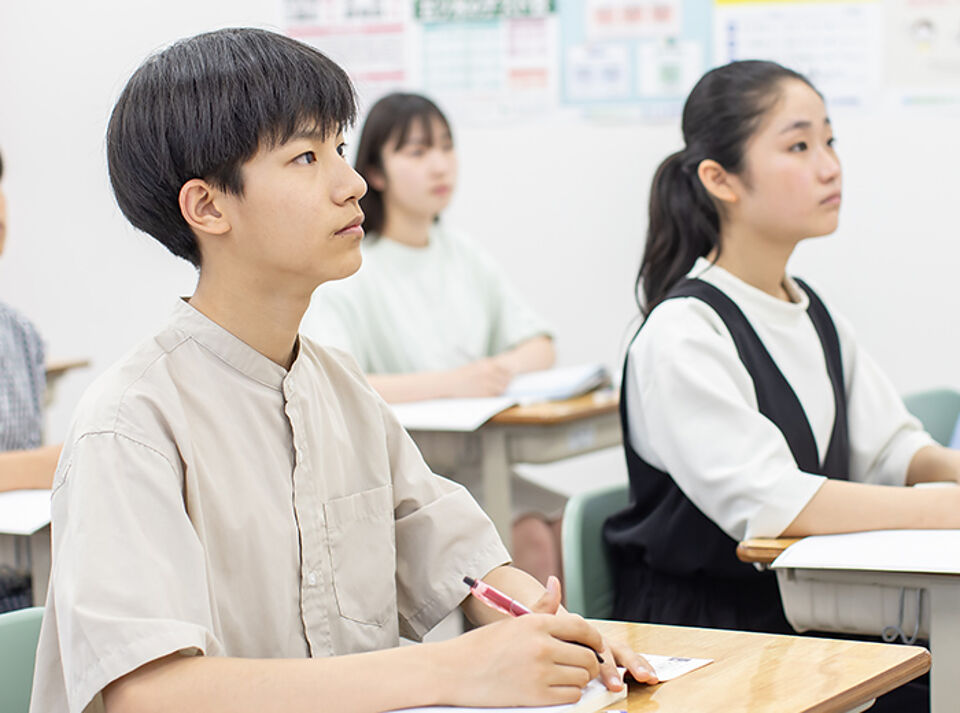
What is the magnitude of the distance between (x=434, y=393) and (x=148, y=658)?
6.33 ft

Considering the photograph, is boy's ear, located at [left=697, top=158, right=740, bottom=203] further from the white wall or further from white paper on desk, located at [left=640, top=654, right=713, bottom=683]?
the white wall

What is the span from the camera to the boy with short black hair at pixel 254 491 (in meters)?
0.97

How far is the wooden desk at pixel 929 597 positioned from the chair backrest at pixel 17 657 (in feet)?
2.83

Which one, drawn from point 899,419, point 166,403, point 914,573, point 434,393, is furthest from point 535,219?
point 166,403

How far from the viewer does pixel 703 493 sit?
69.5 inches

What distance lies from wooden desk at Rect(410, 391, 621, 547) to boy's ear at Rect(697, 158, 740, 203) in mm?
730

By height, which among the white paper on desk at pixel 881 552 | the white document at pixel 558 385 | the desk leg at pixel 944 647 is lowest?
the white document at pixel 558 385

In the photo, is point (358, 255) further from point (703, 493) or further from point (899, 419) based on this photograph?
point (899, 419)

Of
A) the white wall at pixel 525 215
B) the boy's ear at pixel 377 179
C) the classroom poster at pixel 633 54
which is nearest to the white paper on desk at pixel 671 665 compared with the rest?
the boy's ear at pixel 377 179

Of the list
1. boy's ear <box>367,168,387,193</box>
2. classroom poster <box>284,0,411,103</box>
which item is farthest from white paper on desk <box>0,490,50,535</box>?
classroom poster <box>284,0,411,103</box>

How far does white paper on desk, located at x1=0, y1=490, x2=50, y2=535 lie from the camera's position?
170 centimetres

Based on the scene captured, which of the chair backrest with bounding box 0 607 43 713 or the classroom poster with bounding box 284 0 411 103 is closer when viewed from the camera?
the chair backrest with bounding box 0 607 43 713

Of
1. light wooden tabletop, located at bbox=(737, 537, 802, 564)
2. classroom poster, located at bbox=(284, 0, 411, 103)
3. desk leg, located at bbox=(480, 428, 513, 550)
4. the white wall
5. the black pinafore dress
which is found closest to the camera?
light wooden tabletop, located at bbox=(737, 537, 802, 564)

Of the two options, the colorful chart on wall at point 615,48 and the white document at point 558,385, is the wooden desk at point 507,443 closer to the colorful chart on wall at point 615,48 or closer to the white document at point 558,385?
the white document at point 558,385
